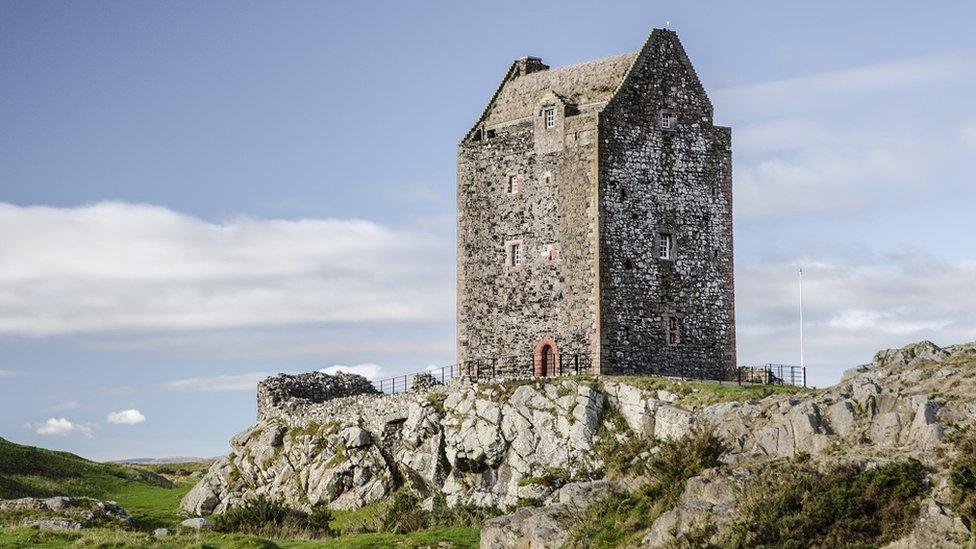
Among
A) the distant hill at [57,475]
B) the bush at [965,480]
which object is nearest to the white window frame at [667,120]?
the bush at [965,480]

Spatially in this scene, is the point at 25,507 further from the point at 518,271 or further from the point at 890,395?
the point at 890,395

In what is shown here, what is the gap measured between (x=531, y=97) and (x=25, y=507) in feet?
103

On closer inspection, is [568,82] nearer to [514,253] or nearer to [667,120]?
[667,120]

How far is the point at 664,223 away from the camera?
60.1 metres

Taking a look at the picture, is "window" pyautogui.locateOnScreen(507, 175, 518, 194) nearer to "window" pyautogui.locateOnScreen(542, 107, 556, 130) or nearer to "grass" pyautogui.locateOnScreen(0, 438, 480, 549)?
"window" pyautogui.locateOnScreen(542, 107, 556, 130)

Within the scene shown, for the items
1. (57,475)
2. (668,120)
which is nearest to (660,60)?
(668,120)

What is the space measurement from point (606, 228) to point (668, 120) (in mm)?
6813

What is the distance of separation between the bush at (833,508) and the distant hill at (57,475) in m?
42.7

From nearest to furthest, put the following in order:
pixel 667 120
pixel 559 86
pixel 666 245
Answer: pixel 666 245 → pixel 667 120 → pixel 559 86

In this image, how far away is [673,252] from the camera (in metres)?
60.3

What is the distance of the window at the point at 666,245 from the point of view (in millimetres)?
60062

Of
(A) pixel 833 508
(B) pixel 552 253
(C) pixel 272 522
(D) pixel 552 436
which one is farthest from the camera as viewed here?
(B) pixel 552 253

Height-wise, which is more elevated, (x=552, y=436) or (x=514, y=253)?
(x=514, y=253)

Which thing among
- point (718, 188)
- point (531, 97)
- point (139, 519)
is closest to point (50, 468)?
point (139, 519)
